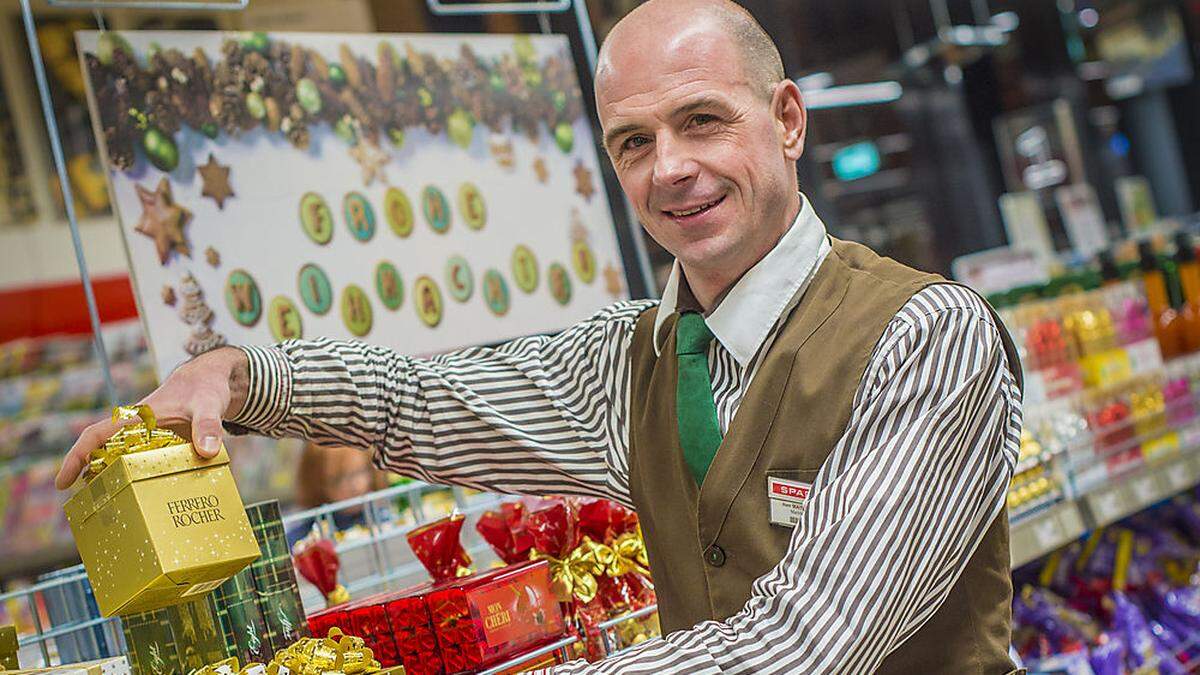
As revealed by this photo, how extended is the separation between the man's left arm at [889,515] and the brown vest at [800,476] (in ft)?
0.11

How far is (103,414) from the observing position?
5.32m

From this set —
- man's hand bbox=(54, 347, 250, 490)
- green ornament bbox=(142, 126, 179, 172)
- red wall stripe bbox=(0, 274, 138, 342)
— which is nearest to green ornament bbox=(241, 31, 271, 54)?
green ornament bbox=(142, 126, 179, 172)

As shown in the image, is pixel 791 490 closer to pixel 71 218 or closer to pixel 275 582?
pixel 275 582

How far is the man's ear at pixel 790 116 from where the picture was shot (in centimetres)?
167

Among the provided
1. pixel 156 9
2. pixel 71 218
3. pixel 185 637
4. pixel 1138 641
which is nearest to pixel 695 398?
pixel 185 637

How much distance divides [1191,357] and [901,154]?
21.8ft

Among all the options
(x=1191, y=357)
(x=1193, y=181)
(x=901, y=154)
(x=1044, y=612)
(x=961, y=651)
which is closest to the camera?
(x=961, y=651)

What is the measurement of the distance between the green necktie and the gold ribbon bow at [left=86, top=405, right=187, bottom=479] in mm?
569

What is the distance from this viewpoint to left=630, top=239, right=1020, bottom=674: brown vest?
4.83 feet

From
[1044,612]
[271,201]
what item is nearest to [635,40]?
[271,201]

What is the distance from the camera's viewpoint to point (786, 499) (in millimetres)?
1462

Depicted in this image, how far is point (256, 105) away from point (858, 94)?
24.5 feet

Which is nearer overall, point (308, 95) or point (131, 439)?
point (131, 439)

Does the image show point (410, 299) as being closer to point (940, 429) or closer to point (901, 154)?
point (940, 429)
